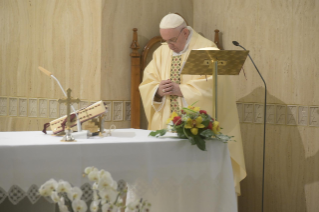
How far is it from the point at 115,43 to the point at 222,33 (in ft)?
4.89

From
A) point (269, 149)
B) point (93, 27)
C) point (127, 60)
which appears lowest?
point (269, 149)

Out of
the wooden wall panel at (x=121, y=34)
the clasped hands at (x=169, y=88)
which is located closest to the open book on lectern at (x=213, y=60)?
the clasped hands at (x=169, y=88)

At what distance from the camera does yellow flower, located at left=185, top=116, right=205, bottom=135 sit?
3.15m

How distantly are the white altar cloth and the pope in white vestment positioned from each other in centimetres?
117

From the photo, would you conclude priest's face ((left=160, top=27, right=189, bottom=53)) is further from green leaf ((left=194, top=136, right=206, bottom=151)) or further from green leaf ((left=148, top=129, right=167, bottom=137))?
green leaf ((left=194, top=136, right=206, bottom=151))

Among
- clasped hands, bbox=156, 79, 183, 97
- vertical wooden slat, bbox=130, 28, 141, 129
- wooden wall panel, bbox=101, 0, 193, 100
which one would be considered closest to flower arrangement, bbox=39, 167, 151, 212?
clasped hands, bbox=156, 79, 183, 97

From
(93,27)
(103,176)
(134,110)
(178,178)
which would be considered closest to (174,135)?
(178,178)

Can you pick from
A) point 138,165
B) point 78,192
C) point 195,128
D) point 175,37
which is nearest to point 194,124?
point 195,128

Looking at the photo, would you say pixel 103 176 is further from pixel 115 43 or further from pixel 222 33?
pixel 222 33

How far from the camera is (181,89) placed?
460cm

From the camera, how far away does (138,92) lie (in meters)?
5.36

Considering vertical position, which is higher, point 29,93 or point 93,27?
point 93,27

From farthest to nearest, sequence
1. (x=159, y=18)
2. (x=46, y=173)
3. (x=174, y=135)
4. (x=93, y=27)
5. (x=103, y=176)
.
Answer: (x=159, y=18)
(x=93, y=27)
(x=174, y=135)
(x=46, y=173)
(x=103, y=176)

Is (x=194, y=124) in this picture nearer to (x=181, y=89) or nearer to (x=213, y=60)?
(x=213, y=60)
